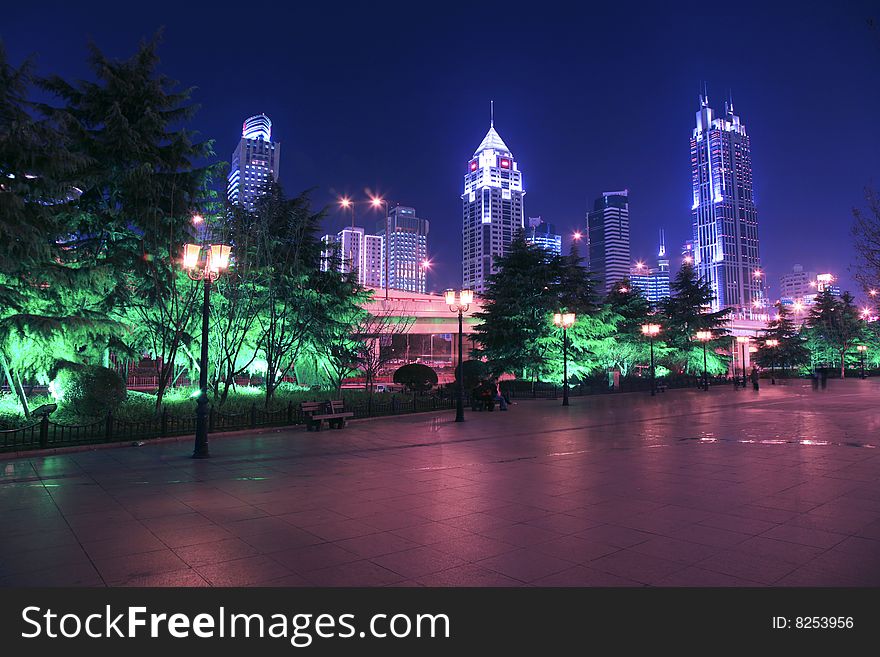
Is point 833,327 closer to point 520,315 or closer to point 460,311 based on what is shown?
point 520,315

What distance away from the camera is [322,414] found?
58.6 ft

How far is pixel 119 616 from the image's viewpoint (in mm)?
4449

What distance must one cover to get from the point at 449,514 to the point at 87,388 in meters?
13.0

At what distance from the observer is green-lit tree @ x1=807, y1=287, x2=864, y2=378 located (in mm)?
71562

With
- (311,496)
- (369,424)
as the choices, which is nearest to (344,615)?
(311,496)

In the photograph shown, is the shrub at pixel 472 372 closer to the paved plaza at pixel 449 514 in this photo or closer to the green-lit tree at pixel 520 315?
the green-lit tree at pixel 520 315

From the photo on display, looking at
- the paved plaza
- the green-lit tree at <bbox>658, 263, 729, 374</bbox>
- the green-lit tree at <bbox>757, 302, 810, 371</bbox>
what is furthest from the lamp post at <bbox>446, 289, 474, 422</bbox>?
the green-lit tree at <bbox>757, 302, 810, 371</bbox>

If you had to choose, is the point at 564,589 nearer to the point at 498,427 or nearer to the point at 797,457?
the point at 797,457

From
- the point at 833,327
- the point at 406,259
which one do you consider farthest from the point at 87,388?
the point at 406,259

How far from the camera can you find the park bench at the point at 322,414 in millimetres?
17516

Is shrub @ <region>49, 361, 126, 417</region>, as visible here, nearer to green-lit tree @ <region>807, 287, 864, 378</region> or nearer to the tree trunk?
the tree trunk

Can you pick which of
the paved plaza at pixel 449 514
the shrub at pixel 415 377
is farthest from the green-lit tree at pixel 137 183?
the shrub at pixel 415 377

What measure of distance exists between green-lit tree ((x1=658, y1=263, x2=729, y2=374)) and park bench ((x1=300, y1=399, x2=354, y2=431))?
40384 mm

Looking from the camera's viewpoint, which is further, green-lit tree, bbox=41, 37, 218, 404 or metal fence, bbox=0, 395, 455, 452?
green-lit tree, bbox=41, 37, 218, 404
